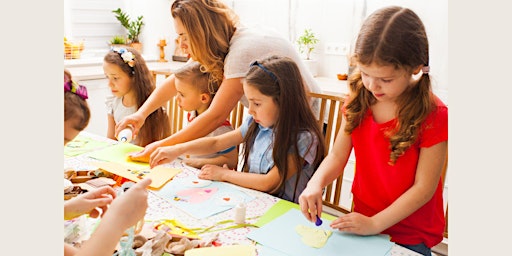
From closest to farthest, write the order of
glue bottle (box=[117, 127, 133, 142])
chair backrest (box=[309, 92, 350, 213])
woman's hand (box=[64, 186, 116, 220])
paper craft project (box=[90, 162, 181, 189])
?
woman's hand (box=[64, 186, 116, 220]), paper craft project (box=[90, 162, 181, 189]), chair backrest (box=[309, 92, 350, 213]), glue bottle (box=[117, 127, 133, 142])

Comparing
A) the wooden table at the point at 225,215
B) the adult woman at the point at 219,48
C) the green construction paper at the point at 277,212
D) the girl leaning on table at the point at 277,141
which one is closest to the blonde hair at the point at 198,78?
the adult woman at the point at 219,48

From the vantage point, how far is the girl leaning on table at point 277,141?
1359 millimetres

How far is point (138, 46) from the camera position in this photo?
3.58 m

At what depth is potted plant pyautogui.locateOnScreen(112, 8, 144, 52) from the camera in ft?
11.6

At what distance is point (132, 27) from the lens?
3.60 metres

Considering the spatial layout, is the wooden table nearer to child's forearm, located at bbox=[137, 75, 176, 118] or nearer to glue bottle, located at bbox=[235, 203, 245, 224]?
glue bottle, located at bbox=[235, 203, 245, 224]

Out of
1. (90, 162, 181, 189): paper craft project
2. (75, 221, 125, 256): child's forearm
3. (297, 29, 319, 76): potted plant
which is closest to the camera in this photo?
(75, 221, 125, 256): child's forearm

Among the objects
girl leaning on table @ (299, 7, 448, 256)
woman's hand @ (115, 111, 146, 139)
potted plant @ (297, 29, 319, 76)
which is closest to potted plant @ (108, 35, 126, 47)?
potted plant @ (297, 29, 319, 76)

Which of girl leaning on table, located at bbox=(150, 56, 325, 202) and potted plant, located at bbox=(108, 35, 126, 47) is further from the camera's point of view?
potted plant, located at bbox=(108, 35, 126, 47)

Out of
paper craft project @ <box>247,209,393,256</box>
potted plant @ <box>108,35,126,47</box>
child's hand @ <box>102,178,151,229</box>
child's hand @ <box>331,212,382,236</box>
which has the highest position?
potted plant @ <box>108,35,126,47</box>

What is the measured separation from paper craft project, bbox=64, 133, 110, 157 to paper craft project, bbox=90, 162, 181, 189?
170mm

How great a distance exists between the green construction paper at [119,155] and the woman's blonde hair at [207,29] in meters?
0.42

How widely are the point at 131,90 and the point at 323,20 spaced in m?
1.56
